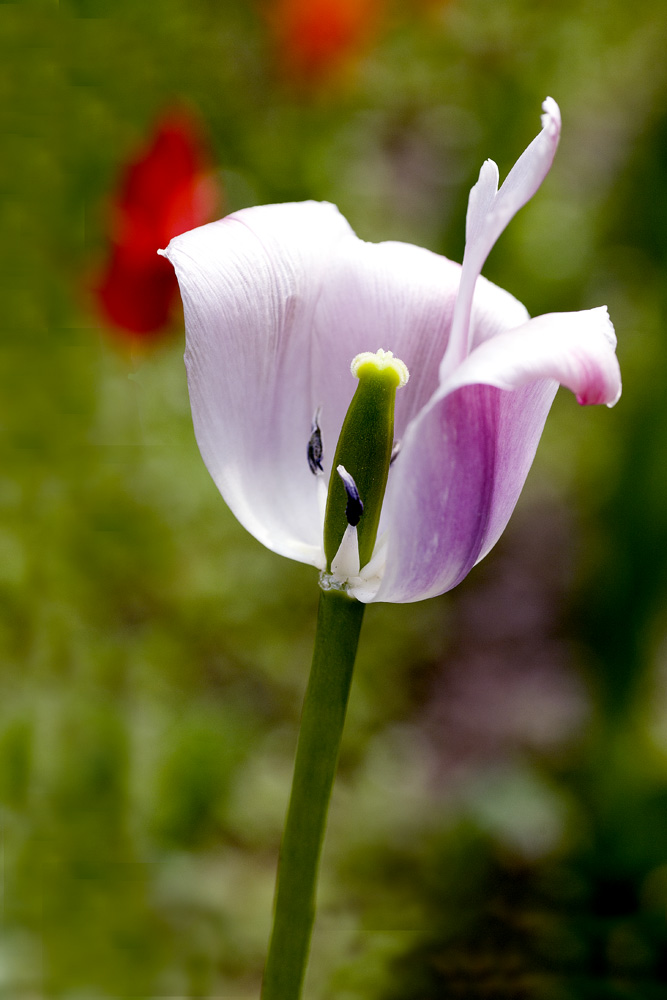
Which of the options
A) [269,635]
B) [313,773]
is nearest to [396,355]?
[313,773]

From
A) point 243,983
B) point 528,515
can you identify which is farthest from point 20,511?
point 528,515

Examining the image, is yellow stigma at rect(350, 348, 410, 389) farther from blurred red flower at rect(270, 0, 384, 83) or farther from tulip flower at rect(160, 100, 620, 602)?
blurred red flower at rect(270, 0, 384, 83)

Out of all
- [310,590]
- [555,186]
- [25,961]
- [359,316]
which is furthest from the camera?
[555,186]

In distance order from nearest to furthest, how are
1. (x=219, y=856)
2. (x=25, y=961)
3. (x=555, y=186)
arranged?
1. (x=25, y=961)
2. (x=219, y=856)
3. (x=555, y=186)

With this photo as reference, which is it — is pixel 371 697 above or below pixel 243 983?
above

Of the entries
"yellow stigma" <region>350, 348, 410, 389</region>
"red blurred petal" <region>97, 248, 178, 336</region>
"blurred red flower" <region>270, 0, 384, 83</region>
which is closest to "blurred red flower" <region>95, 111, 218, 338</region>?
"red blurred petal" <region>97, 248, 178, 336</region>

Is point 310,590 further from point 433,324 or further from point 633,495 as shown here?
point 433,324
